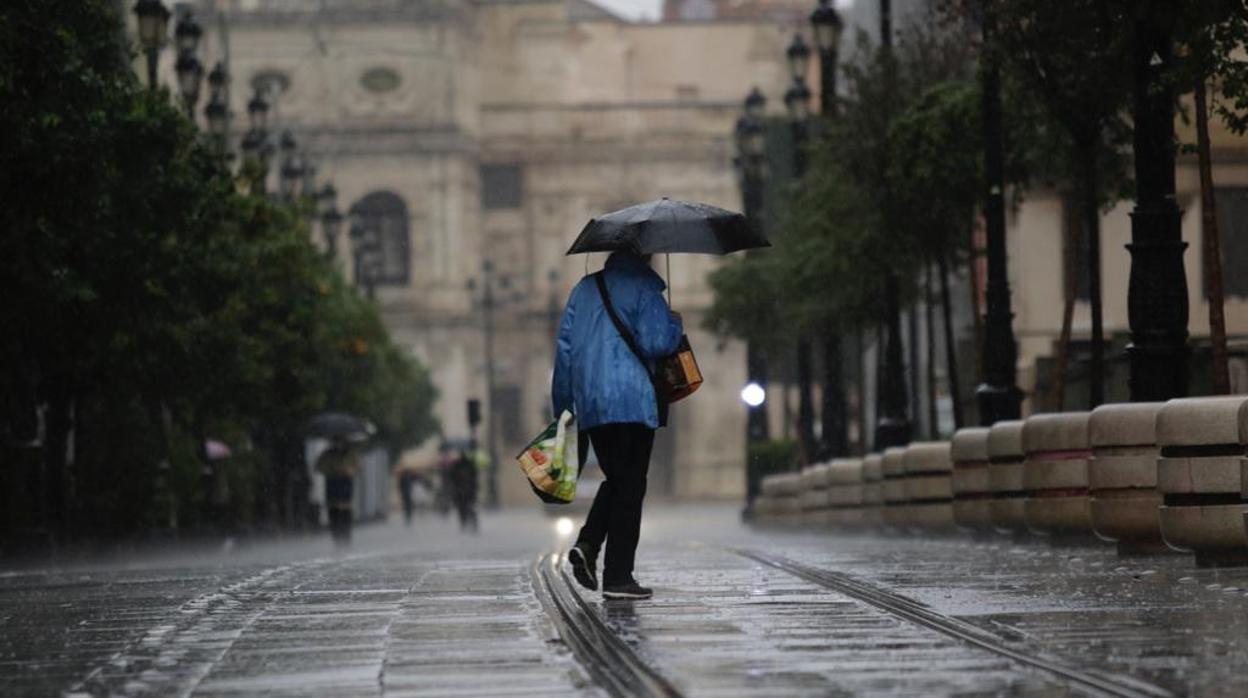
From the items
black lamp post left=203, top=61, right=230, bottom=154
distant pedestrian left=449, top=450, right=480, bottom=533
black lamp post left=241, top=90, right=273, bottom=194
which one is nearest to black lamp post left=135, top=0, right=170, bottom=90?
black lamp post left=203, top=61, right=230, bottom=154

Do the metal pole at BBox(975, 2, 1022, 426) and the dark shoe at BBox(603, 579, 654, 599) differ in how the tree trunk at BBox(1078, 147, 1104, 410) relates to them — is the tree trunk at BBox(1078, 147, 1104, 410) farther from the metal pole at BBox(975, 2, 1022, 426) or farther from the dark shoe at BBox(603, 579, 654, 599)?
the dark shoe at BBox(603, 579, 654, 599)

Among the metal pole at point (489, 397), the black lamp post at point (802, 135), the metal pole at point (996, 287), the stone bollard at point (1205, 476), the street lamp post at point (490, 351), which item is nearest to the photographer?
the stone bollard at point (1205, 476)

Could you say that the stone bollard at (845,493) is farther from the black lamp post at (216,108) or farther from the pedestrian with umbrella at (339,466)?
the pedestrian with umbrella at (339,466)

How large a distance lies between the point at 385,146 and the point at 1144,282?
92.5 metres

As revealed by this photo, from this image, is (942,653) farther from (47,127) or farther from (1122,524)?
(47,127)

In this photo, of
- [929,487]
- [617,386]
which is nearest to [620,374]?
[617,386]

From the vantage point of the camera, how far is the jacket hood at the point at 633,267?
14297 millimetres

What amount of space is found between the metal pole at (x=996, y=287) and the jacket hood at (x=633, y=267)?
13.5m

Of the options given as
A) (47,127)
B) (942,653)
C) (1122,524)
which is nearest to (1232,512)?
(1122,524)

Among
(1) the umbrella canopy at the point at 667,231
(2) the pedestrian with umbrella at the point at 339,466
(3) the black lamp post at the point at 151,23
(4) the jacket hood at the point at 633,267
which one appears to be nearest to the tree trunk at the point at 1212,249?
(1) the umbrella canopy at the point at 667,231

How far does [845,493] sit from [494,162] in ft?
255

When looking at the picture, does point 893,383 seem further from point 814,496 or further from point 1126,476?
point 1126,476

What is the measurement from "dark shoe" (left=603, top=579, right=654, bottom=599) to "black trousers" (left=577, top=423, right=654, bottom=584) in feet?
0.08

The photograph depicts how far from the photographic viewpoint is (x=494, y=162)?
374ft
